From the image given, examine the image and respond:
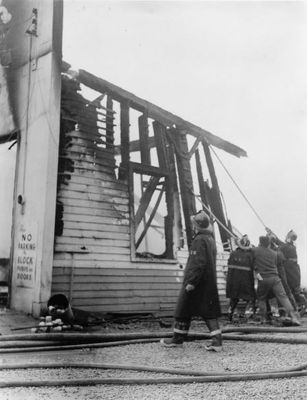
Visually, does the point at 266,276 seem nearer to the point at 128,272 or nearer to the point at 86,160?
the point at 128,272

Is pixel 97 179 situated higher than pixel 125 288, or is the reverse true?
pixel 97 179

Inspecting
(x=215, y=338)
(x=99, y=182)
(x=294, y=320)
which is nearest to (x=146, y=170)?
(x=99, y=182)

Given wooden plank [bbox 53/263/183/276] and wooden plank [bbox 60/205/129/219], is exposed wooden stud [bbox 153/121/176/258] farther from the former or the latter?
wooden plank [bbox 60/205/129/219]

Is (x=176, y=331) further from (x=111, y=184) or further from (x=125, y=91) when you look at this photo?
(x=125, y=91)

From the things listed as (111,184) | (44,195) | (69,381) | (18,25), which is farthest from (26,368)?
(18,25)

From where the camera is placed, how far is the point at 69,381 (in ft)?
12.8

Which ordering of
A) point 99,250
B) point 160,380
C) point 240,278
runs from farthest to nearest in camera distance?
1. point 240,278
2. point 99,250
3. point 160,380

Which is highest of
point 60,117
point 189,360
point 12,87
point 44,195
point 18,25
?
point 18,25

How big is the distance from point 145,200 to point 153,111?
2.09 meters

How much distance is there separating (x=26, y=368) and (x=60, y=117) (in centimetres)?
545

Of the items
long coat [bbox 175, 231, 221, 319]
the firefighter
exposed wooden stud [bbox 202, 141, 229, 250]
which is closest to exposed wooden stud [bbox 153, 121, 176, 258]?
exposed wooden stud [bbox 202, 141, 229, 250]

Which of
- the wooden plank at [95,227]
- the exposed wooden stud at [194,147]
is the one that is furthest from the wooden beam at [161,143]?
the wooden plank at [95,227]

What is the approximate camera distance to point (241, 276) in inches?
395

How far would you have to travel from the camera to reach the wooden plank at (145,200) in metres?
9.94
